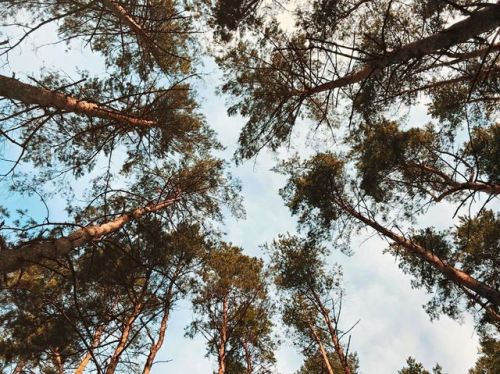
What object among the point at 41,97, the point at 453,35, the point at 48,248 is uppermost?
the point at 41,97

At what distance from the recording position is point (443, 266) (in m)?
7.82

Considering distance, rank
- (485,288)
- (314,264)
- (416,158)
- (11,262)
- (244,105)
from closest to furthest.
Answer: (11,262) → (485,288) → (244,105) → (416,158) → (314,264)

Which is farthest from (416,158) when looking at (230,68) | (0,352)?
(0,352)

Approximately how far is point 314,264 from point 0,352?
9764mm

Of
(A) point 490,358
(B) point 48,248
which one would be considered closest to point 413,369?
(A) point 490,358

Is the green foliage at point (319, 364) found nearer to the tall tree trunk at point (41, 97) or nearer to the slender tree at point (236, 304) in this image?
the slender tree at point (236, 304)

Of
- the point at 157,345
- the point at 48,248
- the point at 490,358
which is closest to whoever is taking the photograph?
the point at 48,248

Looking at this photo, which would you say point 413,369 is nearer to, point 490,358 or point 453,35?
point 490,358

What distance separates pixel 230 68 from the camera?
28.3 ft

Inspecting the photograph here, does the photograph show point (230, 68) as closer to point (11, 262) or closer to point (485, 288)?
point (11, 262)

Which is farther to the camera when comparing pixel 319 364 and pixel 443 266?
pixel 319 364

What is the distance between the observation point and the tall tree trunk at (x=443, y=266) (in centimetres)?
628

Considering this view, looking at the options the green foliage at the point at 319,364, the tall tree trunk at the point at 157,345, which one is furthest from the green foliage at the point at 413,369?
the tall tree trunk at the point at 157,345

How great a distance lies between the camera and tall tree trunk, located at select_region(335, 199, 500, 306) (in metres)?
6.28
